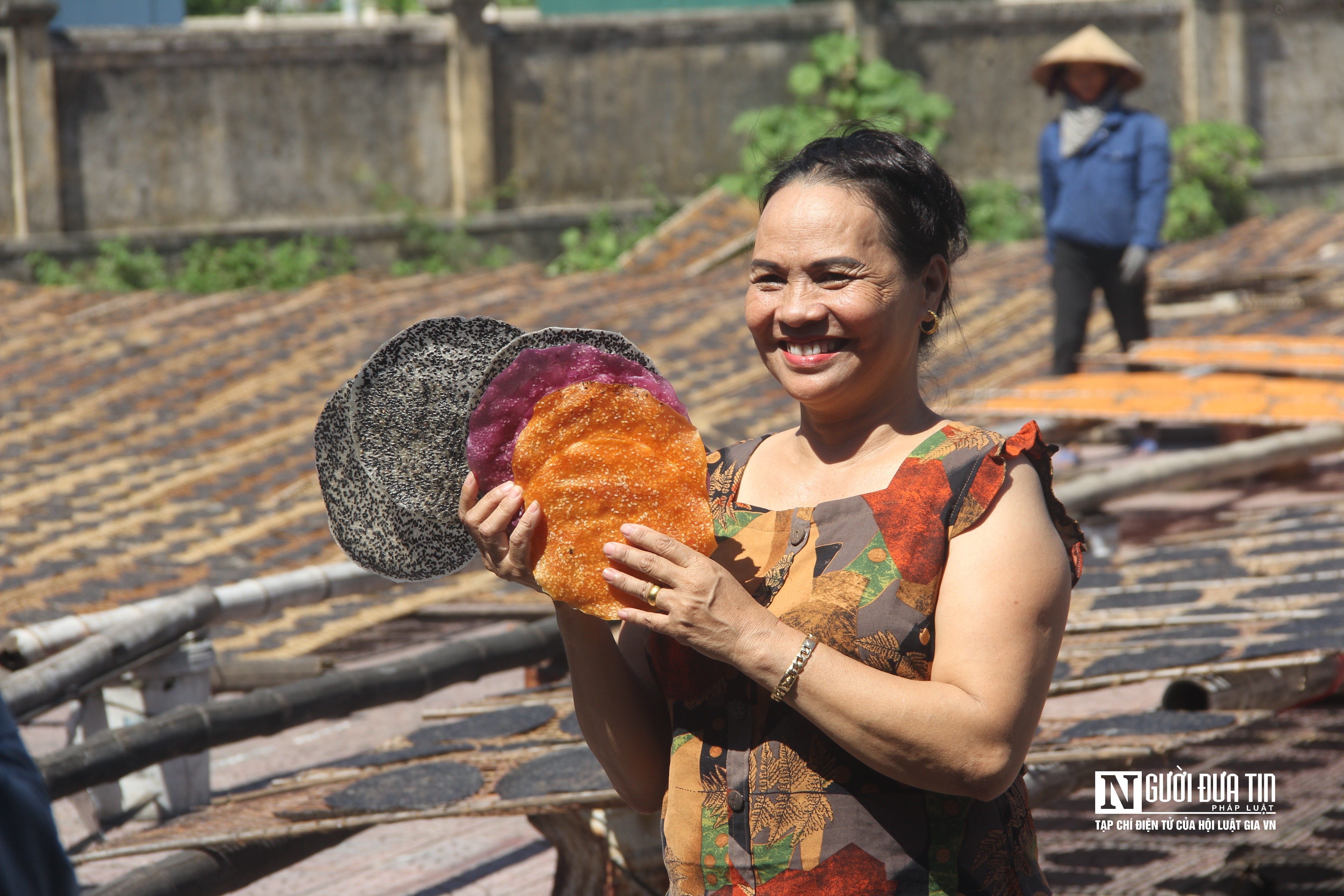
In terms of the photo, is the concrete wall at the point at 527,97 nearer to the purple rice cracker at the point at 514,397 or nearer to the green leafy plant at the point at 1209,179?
the green leafy plant at the point at 1209,179

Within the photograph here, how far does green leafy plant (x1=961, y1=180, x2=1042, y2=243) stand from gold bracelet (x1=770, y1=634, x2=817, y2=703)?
12.6 metres

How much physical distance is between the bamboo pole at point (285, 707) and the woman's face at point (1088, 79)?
15.7ft

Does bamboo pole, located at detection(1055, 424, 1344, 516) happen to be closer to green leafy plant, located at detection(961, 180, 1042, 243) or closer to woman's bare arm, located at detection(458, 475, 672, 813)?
woman's bare arm, located at detection(458, 475, 672, 813)

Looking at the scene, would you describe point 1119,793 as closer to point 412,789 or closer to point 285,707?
point 412,789

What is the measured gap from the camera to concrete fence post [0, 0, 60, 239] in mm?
11781

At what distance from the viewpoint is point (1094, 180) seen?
734cm

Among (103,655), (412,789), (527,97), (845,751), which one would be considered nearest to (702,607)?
(845,751)

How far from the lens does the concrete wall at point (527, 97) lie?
40.8 ft

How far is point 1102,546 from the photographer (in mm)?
5129

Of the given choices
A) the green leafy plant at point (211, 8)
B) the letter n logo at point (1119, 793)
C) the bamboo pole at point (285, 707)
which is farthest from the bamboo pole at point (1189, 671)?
the green leafy plant at point (211, 8)

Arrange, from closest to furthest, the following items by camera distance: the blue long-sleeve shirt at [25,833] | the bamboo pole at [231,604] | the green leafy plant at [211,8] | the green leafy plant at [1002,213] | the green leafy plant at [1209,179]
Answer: the blue long-sleeve shirt at [25,833]
the bamboo pole at [231,604]
the green leafy plant at [1209,179]
the green leafy plant at [1002,213]
the green leafy plant at [211,8]

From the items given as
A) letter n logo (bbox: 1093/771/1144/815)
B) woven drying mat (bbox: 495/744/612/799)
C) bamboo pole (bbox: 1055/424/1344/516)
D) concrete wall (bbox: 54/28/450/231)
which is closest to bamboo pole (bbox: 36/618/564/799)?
woven drying mat (bbox: 495/744/612/799)

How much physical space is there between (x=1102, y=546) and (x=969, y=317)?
4.40 meters

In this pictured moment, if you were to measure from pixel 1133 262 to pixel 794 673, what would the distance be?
6.47 metres
